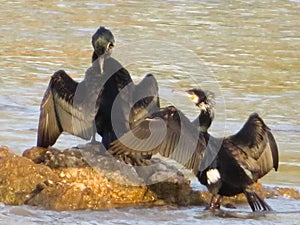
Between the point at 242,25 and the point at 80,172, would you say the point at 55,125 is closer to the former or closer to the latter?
the point at 80,172

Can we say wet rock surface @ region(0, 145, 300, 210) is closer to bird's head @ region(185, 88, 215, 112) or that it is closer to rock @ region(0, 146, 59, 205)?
rock @ region(0, 146, 59, 205)

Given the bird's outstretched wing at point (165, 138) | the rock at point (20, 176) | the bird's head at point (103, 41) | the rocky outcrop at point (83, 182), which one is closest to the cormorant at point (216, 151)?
the bird's outstretched wing at point (165, 138)

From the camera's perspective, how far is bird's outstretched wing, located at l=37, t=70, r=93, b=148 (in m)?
9.09

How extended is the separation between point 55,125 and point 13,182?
85cm

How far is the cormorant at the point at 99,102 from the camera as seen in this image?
901 centimetres

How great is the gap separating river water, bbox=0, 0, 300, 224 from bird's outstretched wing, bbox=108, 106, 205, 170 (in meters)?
0.51

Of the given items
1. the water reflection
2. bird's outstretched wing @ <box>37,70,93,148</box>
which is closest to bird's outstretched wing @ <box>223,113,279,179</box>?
the water reflection

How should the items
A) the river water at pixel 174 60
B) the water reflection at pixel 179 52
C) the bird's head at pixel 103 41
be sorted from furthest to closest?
the water reflection at pixel 179 52
the bird's head at pixel 103 41
the river water at pixel 174 60

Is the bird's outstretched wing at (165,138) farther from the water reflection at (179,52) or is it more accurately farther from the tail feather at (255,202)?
the water reflection at (179,52)

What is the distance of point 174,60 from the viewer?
15258 mm

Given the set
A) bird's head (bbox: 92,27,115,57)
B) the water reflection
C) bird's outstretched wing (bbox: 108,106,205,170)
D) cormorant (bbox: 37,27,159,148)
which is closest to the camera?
bird's outstretched wing (bbox: 108,106,205,170)

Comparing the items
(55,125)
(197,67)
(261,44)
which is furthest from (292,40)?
(55,125)

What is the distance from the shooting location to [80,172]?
8.64 m

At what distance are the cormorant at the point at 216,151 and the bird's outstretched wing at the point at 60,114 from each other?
499 millimetres
